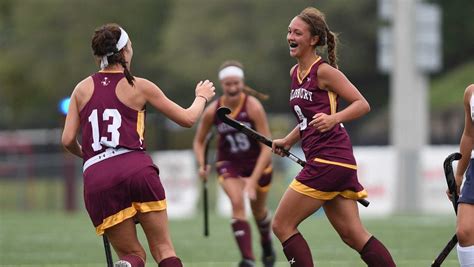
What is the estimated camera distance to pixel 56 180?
92.4 ft

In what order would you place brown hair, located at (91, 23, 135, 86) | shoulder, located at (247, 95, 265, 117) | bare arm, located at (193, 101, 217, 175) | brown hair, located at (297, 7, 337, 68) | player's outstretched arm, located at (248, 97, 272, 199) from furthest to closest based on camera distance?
1. bare arm, located at (193, 101, 217, 175)
2. shoulder, located at (247, 95, 265, 117)
3. player's outstretched arm, located at (248, 97, 272, 199)
4. brown hair, located at (297, 7, 337, 68)
5. brown hair, located at (91, 23, 135, 86)

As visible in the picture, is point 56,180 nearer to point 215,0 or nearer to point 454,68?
point 215,0

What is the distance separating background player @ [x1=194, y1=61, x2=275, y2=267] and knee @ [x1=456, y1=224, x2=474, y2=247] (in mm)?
3700

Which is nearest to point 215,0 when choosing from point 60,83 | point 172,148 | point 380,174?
point 60,83

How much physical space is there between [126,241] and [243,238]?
152 inches

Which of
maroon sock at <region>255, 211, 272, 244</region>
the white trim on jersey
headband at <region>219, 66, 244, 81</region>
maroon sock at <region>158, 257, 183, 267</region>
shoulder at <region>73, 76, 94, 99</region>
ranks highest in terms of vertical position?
shoulder at <region>73, 76, 94, 99</region>

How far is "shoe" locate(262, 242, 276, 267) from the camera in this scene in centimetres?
1212

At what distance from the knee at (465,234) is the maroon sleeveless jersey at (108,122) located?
2.21 metres

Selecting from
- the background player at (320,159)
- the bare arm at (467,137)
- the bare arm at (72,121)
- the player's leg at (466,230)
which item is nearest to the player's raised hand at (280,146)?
the background player at (320,159)

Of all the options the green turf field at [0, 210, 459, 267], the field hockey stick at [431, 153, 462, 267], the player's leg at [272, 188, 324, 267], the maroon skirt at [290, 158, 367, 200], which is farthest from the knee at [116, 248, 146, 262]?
the green turf field at [0, 210, 459, 267]

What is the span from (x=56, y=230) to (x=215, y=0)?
3222cm

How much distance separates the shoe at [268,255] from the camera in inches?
477

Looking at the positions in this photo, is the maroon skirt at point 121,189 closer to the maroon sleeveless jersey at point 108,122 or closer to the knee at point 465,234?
the maroon sleeveless jersey at point 108,122

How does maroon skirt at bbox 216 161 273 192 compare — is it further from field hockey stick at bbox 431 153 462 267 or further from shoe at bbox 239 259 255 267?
field hockey stick at bbox 431 153 462 267
